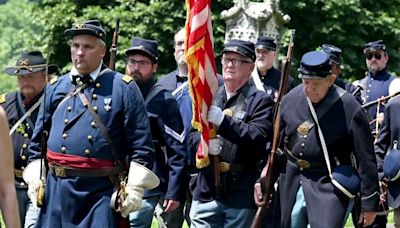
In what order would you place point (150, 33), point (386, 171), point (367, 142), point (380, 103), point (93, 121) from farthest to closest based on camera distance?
point (150, 33), point (380, 103), point (386, 171), point (367, 142), point (93, 121)

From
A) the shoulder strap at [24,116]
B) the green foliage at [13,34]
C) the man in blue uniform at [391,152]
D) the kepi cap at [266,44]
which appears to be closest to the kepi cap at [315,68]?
the man in blue uniform at [391,152]

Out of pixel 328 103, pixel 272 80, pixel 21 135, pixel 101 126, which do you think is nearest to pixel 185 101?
pixel 272 80

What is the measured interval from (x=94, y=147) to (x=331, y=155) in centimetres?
193

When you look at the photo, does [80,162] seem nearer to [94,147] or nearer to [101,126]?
[94,147]

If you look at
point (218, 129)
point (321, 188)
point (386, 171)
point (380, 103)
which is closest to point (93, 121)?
point (218, 129)

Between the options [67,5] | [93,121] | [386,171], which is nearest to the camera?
[93,121]

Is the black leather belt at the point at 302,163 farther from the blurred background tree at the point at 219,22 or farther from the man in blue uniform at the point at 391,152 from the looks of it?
the blurred background tree at the point at 219,22

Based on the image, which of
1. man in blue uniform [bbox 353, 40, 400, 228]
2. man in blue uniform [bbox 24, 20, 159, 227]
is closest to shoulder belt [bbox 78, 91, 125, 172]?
man in blue uniform [bbox 24, 20, 159, 227]

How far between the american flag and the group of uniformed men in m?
0.12

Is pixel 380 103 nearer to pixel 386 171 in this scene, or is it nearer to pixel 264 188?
pixel 386 171

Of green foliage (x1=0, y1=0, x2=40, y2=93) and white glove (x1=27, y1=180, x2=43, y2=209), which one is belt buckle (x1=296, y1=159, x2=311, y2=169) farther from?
green foliage (x1=0, y1=0, x2=40, y2=93)

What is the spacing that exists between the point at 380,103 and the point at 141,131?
5.90 meters

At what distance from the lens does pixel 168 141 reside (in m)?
9.04

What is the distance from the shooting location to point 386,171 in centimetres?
929
